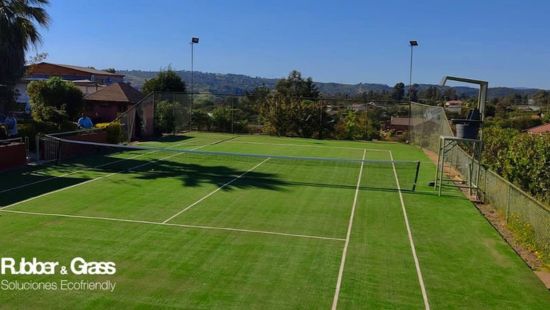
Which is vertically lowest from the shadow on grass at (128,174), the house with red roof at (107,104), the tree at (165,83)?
the shadow on grass at (128,174)

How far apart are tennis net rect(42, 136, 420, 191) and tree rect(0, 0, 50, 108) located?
830 centimetres

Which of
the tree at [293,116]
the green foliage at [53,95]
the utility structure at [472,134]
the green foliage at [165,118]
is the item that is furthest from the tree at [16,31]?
the utility structure at [472,134]

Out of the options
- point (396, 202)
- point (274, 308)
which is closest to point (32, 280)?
point (274, 308)

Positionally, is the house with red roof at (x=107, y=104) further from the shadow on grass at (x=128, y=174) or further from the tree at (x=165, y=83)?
the shadow on grass at (x=128, y=174)

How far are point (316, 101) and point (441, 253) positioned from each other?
1065 inches

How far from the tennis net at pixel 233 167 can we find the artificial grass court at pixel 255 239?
18 cm

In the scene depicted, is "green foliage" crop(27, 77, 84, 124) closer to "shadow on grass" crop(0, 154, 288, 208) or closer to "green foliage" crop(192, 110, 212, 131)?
"green foliage" crop(192, 110, 212, 131)

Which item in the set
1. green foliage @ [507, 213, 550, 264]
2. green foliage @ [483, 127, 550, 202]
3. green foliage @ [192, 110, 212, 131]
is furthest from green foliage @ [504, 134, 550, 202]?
green foliage @ [192, 110, 212, 131]

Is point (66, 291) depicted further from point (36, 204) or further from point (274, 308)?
point (36, 204)

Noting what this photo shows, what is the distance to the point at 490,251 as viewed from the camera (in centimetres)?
1146

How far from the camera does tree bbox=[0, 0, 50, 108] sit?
86.7 feet

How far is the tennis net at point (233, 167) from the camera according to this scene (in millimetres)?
18844

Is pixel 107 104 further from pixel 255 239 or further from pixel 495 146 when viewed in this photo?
pixel 255 239

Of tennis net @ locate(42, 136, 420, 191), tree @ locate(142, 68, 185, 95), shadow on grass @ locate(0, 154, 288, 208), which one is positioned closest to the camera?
shadow on grass @ locate(0, 154, 288, 208)
